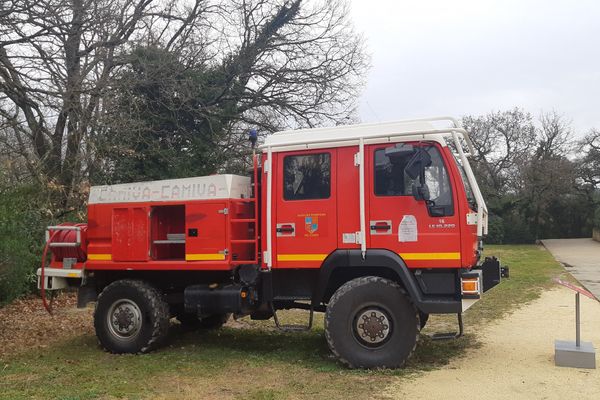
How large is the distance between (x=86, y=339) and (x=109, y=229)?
2123mm

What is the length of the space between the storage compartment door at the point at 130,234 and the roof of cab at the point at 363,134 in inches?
74.1

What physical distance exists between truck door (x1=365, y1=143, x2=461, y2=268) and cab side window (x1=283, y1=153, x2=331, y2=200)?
0.54 meters

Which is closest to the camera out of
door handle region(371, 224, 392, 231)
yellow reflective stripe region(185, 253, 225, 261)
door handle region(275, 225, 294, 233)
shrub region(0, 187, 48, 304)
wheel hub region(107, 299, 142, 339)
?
door handle region(371, 224, 392, 231)

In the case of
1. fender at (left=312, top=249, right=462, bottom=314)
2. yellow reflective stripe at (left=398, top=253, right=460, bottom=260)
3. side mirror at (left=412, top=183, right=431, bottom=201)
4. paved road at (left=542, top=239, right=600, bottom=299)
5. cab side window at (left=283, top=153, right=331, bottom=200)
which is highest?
cab side window at (left=283, top=153, right=331, bottom=200)

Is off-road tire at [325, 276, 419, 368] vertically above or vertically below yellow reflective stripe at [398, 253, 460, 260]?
below

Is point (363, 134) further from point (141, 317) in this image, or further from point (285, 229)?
point (141, 317)

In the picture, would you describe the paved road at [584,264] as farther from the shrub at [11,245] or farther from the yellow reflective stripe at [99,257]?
the shrub at [11,245]

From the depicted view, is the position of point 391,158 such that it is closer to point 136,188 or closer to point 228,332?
point 136,188

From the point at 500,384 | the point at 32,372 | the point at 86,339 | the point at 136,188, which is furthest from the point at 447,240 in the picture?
the point at 86,339

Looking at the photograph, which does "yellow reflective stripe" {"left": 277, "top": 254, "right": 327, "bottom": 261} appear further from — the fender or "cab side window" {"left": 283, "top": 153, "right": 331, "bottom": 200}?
"cab side window" {"left": 283, "top": 153, "right": 331, "bottom": 200}

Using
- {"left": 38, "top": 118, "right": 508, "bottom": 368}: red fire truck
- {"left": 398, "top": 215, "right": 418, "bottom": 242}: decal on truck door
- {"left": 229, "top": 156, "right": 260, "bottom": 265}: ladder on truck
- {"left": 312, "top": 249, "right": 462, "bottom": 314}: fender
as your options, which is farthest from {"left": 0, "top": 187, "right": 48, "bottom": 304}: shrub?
{"left": 398, "top": 215, "right": 418, "bottom": 242}: decal on truck door

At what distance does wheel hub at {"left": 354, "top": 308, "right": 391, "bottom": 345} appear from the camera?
6.41 m

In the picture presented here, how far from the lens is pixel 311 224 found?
679 cm

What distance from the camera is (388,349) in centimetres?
638
